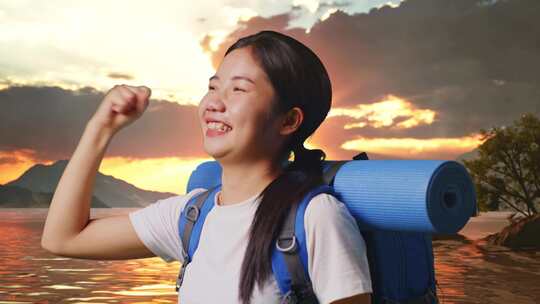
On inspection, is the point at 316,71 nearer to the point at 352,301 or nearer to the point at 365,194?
the point at 365,194

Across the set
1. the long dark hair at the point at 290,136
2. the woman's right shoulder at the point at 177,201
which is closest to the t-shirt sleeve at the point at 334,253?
the long dark hair at the point at 290,136

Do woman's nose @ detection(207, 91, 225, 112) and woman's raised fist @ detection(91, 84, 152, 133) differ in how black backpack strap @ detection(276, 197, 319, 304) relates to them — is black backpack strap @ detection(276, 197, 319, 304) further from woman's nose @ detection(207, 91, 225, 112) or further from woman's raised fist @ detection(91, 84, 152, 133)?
woman's raised fist @ detection(91, 84, 152, 133)

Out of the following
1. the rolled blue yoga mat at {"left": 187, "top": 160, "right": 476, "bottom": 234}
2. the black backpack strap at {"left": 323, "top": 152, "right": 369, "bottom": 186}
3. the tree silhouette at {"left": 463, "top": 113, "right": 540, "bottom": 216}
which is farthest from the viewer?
the tree silhouette at {"left": 463, "top": 113, "right": 540, "bottom": 216}

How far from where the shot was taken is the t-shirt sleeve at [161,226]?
3.30 metres

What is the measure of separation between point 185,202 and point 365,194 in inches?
36.8

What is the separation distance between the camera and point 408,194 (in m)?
2.57

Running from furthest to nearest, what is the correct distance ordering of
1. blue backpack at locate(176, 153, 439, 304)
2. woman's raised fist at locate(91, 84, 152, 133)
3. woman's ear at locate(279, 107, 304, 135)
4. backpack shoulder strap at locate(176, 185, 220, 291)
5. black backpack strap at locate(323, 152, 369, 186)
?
1. woman's raised fist at locate(91, 84, 152, 133)
2. backpack shoulder strap at locate(176, 185, 220, 291)
3. woman's ear at locate(279, 107, 304, 135)
4. black backpack strap at locate(323, 152, 369, 186)
5. blue backpack at locate(176, 153, 439, 304)

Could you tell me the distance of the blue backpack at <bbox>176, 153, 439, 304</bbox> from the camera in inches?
105

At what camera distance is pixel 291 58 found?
2.94 m

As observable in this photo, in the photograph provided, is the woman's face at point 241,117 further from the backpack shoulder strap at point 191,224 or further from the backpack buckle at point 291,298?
the backpack buckle at point 291,298

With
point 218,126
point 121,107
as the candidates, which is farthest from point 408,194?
point 121,107

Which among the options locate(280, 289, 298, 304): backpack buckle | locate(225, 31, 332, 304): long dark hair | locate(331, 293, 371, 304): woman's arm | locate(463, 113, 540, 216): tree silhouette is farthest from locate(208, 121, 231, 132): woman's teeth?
locate(463, 113, 540, 216): tree silhouette

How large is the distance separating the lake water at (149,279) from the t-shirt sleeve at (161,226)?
9.24m

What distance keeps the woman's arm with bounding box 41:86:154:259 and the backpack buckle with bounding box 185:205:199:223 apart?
33 centimetres
